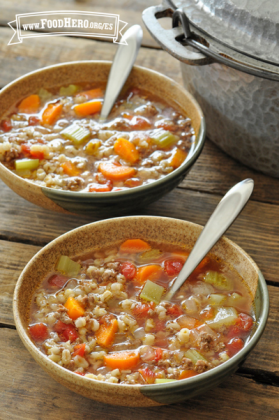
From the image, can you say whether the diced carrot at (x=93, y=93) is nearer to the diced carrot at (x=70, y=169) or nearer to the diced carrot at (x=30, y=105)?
the diced carrot at (x=30, y=105)

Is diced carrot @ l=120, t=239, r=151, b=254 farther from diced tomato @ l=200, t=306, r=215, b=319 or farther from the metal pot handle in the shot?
the metal pot handle

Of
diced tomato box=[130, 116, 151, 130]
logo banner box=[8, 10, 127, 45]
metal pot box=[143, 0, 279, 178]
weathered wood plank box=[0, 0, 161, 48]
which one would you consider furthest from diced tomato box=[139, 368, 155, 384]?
weathered wood plank box=[0, 0, 161, 48]

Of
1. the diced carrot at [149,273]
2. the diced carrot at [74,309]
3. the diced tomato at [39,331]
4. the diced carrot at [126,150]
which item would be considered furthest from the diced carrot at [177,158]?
the diced tomato at [39,331]

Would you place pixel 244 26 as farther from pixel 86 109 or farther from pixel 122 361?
pixel 122 361

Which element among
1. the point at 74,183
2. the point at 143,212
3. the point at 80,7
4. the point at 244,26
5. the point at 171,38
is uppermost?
the point at 244,26

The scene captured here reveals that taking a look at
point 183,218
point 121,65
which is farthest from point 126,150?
point 121,65

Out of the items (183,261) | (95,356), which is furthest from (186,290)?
(95,356)
